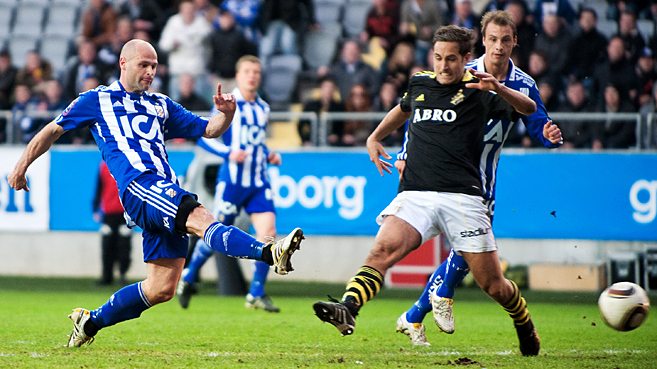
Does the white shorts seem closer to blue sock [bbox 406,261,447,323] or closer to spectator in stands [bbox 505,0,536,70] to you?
blue sock [bbox 406,261,447,323]

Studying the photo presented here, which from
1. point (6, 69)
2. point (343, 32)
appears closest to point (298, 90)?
point (343, 32)

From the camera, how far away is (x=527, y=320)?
5355 millimetres

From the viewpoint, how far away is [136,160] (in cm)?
514

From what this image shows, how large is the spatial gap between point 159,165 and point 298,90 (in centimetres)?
870

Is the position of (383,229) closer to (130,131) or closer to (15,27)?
(130,131)

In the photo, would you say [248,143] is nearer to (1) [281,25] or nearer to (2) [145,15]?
(1) [281,25]

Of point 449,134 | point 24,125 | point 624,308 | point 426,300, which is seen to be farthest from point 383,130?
point 24,125

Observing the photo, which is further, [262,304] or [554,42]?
[554,42]

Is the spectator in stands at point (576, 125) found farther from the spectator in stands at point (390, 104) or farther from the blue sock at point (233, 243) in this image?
the blue sock at point (233, 243)

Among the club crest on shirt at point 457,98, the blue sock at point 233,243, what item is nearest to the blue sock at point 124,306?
the blue sock at point 233,243

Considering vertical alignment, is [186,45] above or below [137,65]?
above

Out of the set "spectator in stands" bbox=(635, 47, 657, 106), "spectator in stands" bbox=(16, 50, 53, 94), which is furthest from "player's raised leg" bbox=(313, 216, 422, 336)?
"spectator in stands" bbox=(16, 50, 53, 94)

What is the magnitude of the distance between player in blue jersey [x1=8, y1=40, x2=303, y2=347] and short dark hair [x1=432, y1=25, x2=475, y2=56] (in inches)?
55.2

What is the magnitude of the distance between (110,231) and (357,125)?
3735 mm
